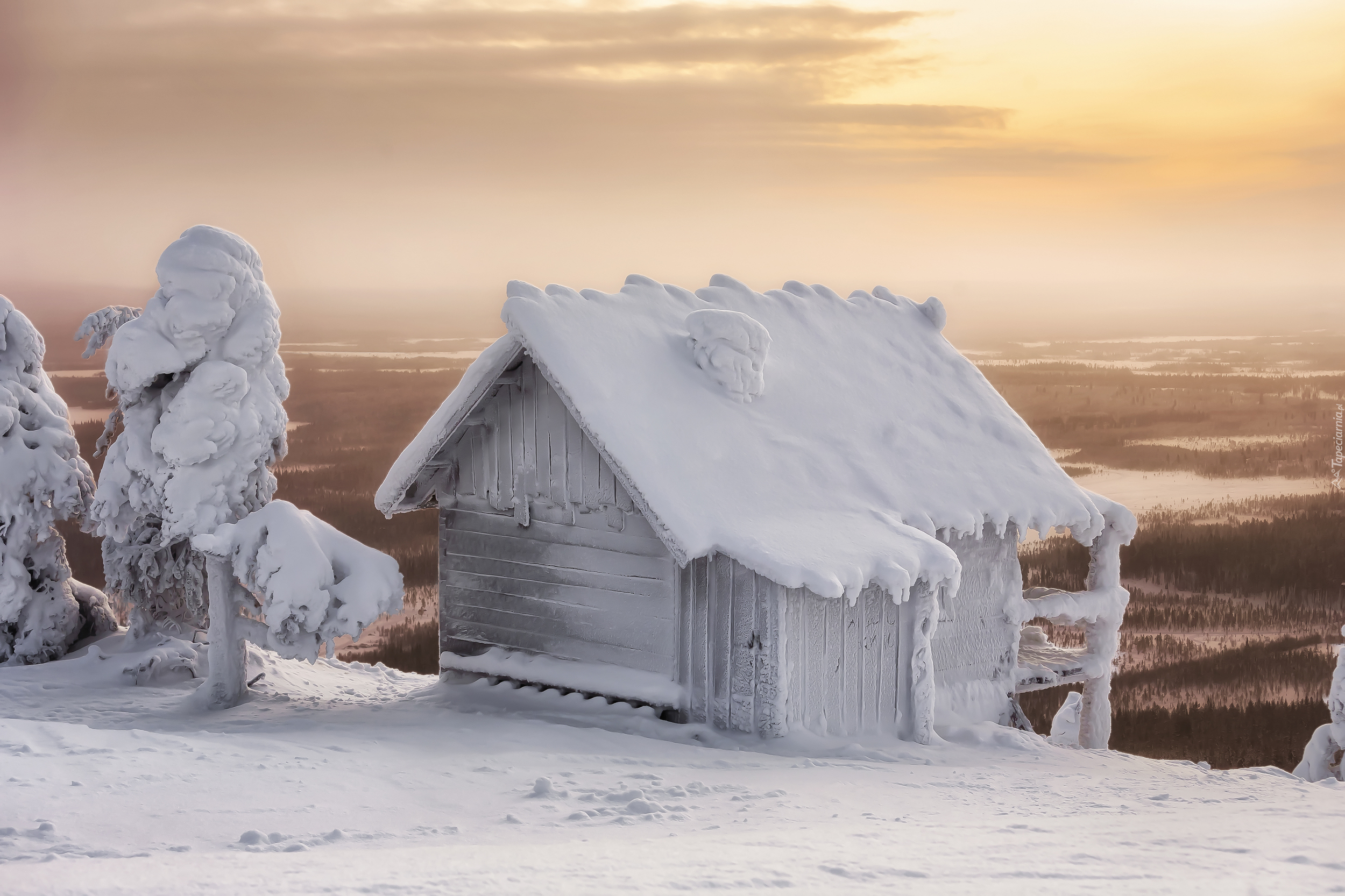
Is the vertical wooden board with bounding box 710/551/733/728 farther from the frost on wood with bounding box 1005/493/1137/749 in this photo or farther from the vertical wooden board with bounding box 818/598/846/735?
the frost on wood with bounding box 1005/493/1137/749

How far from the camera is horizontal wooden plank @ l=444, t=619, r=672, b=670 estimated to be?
1322 centimetres

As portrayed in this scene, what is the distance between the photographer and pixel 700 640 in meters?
12.7

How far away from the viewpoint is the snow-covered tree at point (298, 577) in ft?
45.4

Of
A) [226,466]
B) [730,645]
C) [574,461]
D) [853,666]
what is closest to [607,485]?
[574,461]

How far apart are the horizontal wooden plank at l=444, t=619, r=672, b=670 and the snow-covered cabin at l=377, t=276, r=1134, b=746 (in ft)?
0.08

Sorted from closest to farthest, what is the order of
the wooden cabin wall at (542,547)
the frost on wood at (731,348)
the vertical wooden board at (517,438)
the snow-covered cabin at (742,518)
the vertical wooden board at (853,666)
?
the snow-covered cabin at (742,518) → the vertical wooden board at (853,666) → the wooden cabin wall at (542,547) → the vertical wooden board at (517,438) → the frost on wood at (731,348)

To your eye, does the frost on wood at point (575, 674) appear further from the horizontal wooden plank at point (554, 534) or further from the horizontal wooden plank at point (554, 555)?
the horizontal wooden plank at point (554, 534)

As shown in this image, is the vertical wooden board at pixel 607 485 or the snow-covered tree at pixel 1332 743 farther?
the snow-covered tree at pixel 1332 743

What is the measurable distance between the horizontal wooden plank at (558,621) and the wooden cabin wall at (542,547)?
13 millimetres

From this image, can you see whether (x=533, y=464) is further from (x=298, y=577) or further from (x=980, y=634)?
(x=980, y=634)

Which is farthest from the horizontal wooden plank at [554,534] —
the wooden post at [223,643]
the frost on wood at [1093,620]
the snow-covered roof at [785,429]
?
the frost on wood at [1093,620]

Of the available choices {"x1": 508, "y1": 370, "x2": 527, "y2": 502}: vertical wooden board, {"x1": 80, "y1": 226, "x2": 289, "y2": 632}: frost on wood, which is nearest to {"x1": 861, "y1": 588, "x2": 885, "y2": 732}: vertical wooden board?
{"x1": 508, "y1": 370, "x2": 527, "y2": 502}: vertical wooden board

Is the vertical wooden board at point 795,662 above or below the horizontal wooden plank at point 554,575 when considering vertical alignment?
below

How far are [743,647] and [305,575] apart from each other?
515 centimetres
